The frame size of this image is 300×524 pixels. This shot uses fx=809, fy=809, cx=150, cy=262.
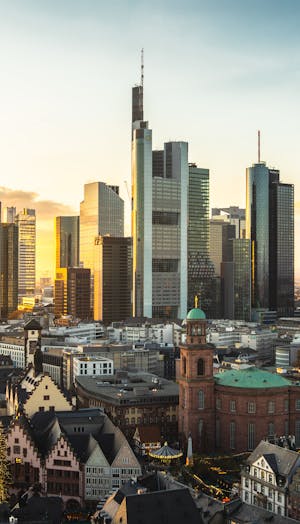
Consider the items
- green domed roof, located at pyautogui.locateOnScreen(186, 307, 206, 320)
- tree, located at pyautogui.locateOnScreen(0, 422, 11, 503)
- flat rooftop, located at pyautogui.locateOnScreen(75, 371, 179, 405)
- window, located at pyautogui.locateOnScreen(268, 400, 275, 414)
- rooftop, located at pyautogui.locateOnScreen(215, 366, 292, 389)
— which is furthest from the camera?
flat rooftop, located at pyautogui.locateOnScreen(75, 371, 179, 405)

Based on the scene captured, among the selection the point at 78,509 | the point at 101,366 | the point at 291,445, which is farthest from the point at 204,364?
the point at 101,366

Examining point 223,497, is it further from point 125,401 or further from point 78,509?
point 125,401

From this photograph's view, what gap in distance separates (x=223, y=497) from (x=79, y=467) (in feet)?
59.3

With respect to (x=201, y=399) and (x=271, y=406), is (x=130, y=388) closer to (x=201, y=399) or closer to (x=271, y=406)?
(x=201, y=399)

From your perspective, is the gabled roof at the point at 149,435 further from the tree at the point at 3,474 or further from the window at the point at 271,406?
the tree at the point at 3,474

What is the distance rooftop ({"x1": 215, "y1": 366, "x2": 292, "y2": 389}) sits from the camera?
124438 mm

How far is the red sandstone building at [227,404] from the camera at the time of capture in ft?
403

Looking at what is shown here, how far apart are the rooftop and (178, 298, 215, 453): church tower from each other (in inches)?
99.7

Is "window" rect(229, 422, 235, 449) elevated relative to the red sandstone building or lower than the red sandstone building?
lower

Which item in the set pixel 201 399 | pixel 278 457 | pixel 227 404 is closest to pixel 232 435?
pixel 227 404

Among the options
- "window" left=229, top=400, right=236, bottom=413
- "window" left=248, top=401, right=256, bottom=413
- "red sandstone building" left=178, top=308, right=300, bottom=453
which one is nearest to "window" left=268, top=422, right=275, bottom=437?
"red sandstone building" left=178, top=308, right=300, bottom=453

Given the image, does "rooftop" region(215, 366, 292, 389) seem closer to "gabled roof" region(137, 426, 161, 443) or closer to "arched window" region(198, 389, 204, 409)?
"arched window" region(198, 389, 204, 409)

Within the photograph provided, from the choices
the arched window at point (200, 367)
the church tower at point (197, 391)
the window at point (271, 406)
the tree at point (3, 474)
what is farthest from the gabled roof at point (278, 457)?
the arched window at point (200, 367)

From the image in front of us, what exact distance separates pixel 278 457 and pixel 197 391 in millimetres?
35682
